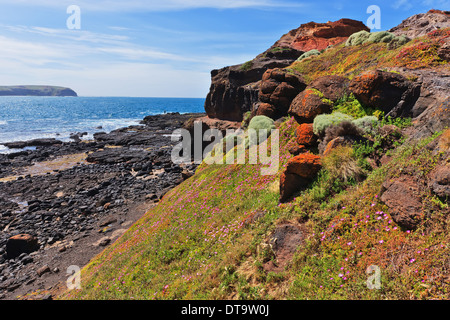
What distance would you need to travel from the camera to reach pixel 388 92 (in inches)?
414

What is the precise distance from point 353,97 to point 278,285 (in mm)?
10067

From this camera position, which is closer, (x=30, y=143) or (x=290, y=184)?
(x=290, y=184)

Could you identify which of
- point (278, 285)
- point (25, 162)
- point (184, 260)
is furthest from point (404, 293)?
point (25, 162)

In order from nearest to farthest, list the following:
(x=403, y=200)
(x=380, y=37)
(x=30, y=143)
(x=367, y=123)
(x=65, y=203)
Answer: (x=403, y=200) < (x=367, y=123) < (x=380, y=37) < (x=65, y=203) < (x=30, y=143)

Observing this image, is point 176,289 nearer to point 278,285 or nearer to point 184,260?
point 184,260

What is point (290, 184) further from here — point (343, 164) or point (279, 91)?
point (279, 91)

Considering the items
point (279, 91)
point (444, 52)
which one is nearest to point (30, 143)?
point (279, 91)

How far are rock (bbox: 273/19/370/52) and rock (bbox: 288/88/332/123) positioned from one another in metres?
61.5

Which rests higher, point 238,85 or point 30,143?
point 238,85

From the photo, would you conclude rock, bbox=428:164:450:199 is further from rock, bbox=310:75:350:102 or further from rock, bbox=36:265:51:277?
rock, bbox=36:265:51:277

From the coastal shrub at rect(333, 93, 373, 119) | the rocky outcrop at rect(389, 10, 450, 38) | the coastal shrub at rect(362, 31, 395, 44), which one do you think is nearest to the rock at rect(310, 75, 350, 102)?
the coastal shrub at rect(333, 93, 373, 119)

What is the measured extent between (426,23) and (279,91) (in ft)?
65.1

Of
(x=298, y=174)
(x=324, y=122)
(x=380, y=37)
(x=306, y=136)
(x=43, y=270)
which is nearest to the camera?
(x=298, y=174)

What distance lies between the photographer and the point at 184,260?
873 cm
